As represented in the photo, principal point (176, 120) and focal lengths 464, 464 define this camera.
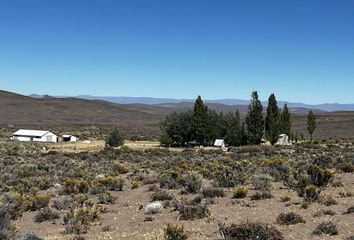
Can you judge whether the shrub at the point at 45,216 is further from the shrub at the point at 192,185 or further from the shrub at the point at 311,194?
the shrub at the point at 311,194

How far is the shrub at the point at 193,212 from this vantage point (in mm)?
14477

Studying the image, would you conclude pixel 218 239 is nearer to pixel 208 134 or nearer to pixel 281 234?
pixel 281 234

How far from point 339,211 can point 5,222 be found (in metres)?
10.1

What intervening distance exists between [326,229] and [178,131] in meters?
63.6

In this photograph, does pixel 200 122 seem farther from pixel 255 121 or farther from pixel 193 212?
pixel 193 212

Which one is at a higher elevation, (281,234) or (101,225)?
(281,234)

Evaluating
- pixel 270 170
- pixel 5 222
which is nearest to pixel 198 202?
pixel 5 222

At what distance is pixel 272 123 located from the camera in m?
68.1

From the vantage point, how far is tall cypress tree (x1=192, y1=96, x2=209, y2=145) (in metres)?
72.1

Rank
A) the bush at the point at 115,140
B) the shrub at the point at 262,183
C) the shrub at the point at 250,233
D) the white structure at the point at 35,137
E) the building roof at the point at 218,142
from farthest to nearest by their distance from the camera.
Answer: the white structure at the point at 35,137 → the building roof at the point at 218,142 → the bush at the point at 115,140 → the shrub at the point at 262,183 → the shrub at the point at 250,233

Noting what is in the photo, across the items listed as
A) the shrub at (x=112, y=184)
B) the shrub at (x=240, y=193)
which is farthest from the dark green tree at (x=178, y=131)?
the shrub at (x=240, y=193)

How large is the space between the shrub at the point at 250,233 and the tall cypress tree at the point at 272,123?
57.9 metres

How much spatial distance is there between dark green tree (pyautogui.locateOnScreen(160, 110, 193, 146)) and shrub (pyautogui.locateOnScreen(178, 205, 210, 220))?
5945 cm

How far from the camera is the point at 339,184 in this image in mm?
19859
